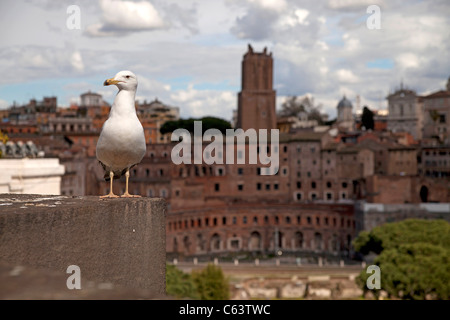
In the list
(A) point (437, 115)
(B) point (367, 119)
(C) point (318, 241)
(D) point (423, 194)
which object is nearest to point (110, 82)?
(C) point (318, 241)

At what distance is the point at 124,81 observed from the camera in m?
7.27

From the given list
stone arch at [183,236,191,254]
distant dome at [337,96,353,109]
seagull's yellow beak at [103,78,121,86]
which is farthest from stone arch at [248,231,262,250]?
seagull's yellow beak at [103,78,121,86]

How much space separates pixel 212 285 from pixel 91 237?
124 ft

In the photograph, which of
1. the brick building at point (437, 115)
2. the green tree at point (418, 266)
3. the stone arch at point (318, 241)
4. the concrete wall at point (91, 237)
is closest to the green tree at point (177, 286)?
the green tree at point (418, 266)

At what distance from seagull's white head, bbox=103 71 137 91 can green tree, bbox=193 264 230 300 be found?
3607cm

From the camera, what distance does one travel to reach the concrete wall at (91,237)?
5340 mm

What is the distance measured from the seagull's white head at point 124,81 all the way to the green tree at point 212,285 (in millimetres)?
36069

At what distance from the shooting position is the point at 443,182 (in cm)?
7638

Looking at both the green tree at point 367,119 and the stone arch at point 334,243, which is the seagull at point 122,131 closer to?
the stone arch at point 334,243

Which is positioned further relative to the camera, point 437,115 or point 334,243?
point 437,115

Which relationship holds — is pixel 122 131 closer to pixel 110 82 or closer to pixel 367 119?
pixel 110 82

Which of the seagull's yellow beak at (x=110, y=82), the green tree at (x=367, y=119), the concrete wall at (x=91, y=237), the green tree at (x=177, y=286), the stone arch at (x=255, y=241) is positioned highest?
the green tree at (x=367, y=119)

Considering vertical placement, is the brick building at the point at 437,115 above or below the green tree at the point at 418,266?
above

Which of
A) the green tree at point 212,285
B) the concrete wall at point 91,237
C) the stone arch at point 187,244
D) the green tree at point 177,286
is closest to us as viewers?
the concrete wall at point 91,237
